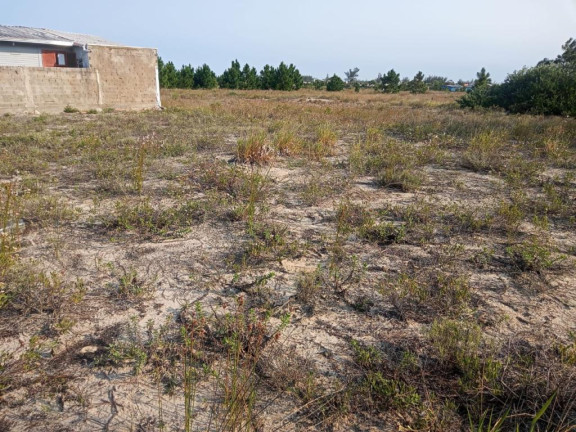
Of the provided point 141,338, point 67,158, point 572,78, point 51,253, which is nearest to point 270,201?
point 51,253

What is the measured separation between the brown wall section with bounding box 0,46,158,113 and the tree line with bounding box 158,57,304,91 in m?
23.3

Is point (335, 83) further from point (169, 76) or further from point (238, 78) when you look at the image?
point (169, 76)

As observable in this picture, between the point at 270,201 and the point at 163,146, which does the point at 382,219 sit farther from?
the point at 163,146

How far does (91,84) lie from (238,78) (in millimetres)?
29096

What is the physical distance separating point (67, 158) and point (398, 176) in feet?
18.4

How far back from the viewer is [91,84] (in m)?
15.2

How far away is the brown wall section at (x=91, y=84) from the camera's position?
13.5m

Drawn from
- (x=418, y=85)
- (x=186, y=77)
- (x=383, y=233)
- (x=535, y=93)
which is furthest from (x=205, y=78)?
(x=383, y=233)

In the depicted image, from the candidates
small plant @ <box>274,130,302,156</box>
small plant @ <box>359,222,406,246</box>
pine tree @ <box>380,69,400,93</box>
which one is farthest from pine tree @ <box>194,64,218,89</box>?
small plant @ <box>359,222,406,246</box>

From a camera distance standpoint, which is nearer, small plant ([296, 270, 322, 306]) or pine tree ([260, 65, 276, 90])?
small plant ([296, 270, 322, 306])

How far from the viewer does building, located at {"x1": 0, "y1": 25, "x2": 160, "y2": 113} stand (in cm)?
1355

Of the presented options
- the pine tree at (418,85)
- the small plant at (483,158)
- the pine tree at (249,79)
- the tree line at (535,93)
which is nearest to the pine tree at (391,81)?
the pine tree at (418,85)

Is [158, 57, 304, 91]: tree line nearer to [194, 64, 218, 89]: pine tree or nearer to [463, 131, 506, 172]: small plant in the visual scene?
[194, 64, 218, 89]: pine tree

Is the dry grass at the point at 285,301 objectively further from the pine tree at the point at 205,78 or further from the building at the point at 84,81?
the pine tree at the point at 205,78
